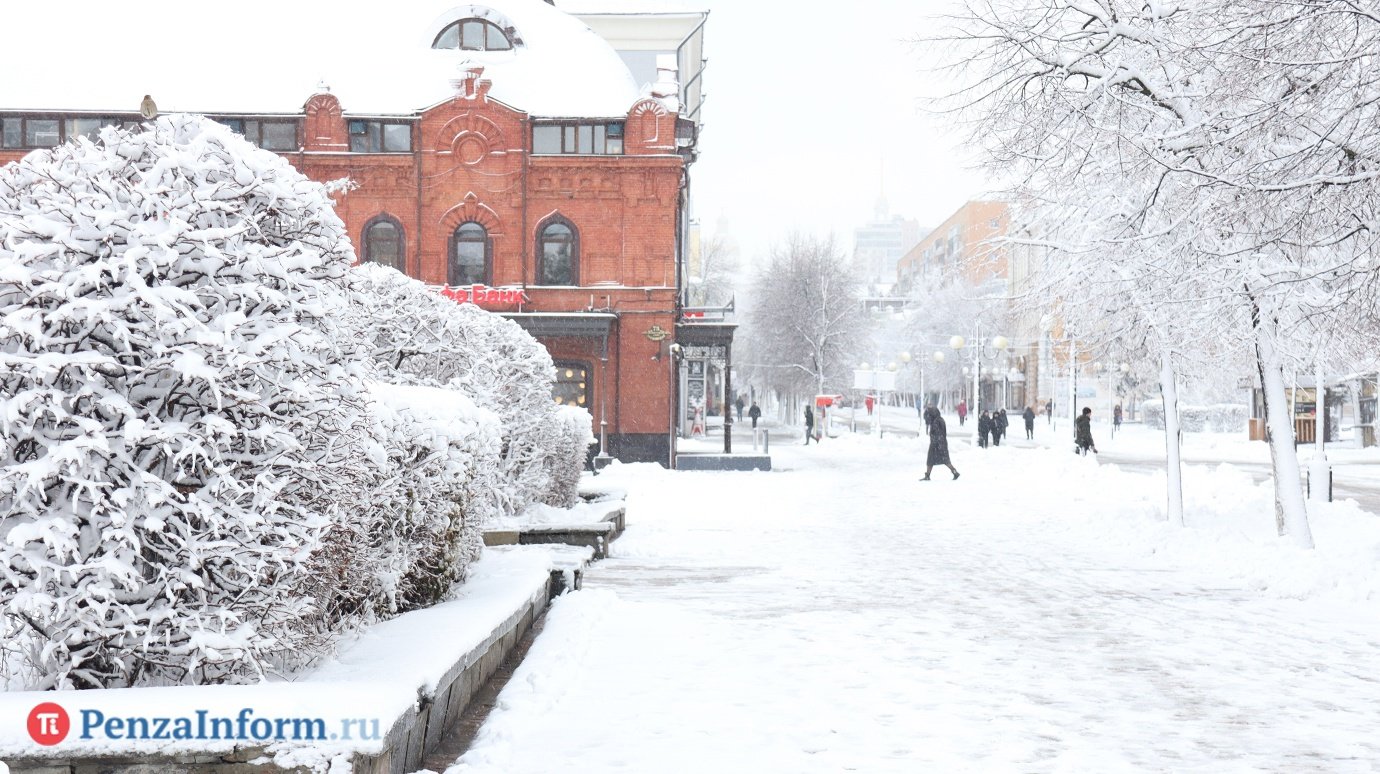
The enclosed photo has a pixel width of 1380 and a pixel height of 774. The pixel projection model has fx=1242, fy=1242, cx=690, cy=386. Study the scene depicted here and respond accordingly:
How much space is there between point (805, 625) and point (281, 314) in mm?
5731

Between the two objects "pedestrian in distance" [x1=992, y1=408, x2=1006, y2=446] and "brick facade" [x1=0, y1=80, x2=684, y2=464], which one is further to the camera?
"pedestrian in distance" [x1=992, y1=408, x2=1006, y2=446]

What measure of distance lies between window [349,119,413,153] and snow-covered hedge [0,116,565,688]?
95.7 feet

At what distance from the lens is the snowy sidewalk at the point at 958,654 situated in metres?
6.17

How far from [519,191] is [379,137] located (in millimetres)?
4088

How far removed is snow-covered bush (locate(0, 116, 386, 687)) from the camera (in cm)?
468

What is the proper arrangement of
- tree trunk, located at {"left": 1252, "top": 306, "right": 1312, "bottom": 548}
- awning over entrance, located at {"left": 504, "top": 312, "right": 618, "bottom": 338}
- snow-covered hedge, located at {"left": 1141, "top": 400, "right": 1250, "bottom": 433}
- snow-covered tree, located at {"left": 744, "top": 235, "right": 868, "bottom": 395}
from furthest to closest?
snow-covered hedge, located at {"left": 1141, "top": 400, "right": 1250, "bottom": 433}, snow-covered tree, located at {"left": 744, "top": 235, "right": 868, "bottom": 395}, awning over entrance, located at {"left": 504, "top": 312, "right": 618, "bottom": 338}, tree trunk, located at {"left": 1252, "top": 306, "right": 1312, "bottom": 548}

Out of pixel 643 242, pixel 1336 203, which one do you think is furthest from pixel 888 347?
pixel 1336 203

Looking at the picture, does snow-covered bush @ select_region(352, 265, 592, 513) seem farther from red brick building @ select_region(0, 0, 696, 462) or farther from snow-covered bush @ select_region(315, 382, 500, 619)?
red brick building @ select_region(0, 0, 696, 462)

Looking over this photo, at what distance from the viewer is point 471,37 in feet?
115

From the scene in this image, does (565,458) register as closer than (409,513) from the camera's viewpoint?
No

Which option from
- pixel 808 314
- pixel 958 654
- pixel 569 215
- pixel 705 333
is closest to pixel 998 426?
pixel 808 314

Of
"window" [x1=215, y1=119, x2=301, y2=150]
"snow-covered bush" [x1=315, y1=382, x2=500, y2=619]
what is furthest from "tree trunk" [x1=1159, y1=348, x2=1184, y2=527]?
"window" [x1=215, y1=119, x2=301, y2=150]

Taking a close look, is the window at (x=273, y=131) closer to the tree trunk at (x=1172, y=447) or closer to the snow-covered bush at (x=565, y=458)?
the snow-covered bush at (x=565, y=458)

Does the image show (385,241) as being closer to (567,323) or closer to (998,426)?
(567,323)
